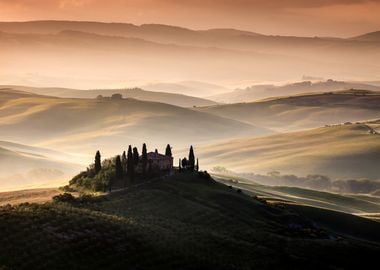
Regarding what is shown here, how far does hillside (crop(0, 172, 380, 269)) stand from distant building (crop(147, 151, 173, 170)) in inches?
280

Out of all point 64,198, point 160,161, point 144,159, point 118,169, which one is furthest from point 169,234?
point 160,161

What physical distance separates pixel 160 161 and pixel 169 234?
148 feet

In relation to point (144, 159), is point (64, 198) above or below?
below

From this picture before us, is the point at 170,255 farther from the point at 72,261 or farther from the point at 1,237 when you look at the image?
the point at 1,237

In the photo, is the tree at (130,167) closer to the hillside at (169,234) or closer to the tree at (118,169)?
the tree at (118,169)

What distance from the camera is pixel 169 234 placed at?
87062 millimetres

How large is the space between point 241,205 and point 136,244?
3889cm

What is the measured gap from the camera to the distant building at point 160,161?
12938 centimetres

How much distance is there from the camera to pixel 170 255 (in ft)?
262

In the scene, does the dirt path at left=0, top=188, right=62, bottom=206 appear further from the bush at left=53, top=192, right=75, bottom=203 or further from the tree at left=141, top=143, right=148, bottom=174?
the tree at left=141, top=143, right=148, bottom=174

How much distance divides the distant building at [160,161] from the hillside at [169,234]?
7103 mm

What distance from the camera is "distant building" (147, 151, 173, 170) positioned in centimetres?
12938

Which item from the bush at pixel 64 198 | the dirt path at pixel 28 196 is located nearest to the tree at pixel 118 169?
the dirt path at pixel 28 196

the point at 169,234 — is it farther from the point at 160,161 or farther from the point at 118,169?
the point at 160,161
